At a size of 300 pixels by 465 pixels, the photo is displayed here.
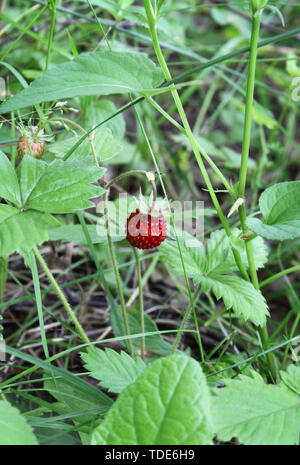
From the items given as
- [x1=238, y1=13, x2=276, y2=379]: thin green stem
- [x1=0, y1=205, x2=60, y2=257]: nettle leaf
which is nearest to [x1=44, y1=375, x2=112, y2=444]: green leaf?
[x1=0, y1=205, x2=60, y2=257]: nettle leaf

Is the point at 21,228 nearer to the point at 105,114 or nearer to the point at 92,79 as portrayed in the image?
the point at 92,79

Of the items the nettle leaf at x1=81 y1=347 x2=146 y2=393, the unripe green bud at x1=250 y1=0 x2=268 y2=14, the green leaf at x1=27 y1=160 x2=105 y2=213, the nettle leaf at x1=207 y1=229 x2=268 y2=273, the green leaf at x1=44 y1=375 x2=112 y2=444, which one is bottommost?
the green leaf at x1=44 y1=375 x2=112 y2=444

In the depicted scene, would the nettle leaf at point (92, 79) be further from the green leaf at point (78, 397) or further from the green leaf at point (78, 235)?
the green leaf at point (78, 397)

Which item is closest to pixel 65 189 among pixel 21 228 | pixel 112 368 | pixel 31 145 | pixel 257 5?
pixel 21 228

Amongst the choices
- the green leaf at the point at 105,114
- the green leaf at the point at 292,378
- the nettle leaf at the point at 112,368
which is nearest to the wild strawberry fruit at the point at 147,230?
the nettle leaf at the point at 112,368

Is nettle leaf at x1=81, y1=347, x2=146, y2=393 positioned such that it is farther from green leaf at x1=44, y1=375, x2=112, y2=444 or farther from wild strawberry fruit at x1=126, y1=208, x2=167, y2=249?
wild strawberry fruit at x1=126, y1=208, x2=167, y2=249

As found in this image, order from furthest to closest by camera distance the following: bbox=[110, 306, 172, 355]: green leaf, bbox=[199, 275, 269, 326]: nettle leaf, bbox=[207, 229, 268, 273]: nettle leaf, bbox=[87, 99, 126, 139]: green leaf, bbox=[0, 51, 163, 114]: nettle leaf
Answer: bbox=[87, 99, 126, 139]: green leaf < bbox=[110, 306, 172, 355]: green leaf < bbox=[207, 229, 268, 273]: nettle leaf < bbox=[199, 275, 269, 326]: nettle leaf < bbox=[0, 51, 163, 114]: nettle leaf

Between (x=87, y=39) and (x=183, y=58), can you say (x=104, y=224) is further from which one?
(x=183, y=58)
